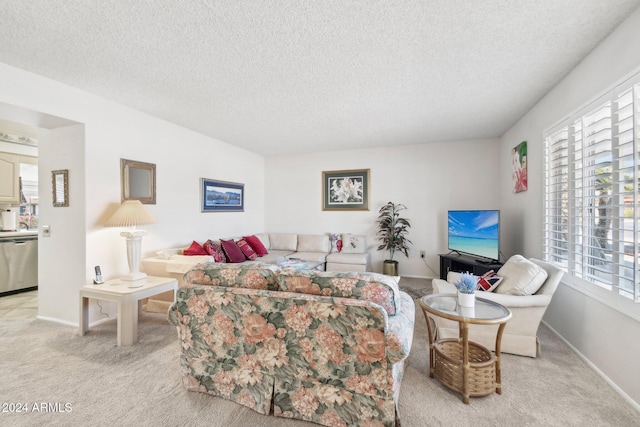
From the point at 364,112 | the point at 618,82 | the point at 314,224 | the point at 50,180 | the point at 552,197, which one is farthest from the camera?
the point at 314,224

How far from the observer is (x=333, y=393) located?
1.53 m

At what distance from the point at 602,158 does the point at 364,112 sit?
225 centimetres

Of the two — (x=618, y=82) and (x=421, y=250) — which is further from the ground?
(x=618, y=82)

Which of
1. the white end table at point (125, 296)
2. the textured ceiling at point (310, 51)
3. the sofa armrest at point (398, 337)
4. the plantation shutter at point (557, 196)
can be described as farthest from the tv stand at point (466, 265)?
the white end table at point (125, 296)

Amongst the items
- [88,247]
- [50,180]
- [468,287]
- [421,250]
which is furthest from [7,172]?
[421,250]

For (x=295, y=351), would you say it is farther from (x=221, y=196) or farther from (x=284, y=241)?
(x=284, y=241)

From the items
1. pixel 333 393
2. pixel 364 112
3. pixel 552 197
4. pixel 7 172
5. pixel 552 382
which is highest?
pixel 364 112

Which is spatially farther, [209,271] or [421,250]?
[421,250]

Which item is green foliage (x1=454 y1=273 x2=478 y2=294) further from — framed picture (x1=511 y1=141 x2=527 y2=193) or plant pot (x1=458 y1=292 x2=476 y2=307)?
framed picture (x1=511 y1=141 x2=527 y2=193)

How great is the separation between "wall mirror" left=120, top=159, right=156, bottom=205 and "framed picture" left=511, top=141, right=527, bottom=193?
4765 millimetres

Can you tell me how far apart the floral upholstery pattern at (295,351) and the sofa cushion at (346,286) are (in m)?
0.06

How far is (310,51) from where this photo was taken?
6.96 feet

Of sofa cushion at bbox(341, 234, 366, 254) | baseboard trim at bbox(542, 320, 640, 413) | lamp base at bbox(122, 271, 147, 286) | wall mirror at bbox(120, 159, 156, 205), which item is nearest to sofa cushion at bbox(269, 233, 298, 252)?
sofa cushion at bbox(341, 234, 366, 254)

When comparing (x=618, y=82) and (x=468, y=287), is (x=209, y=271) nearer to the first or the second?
(x=468, y=287)
